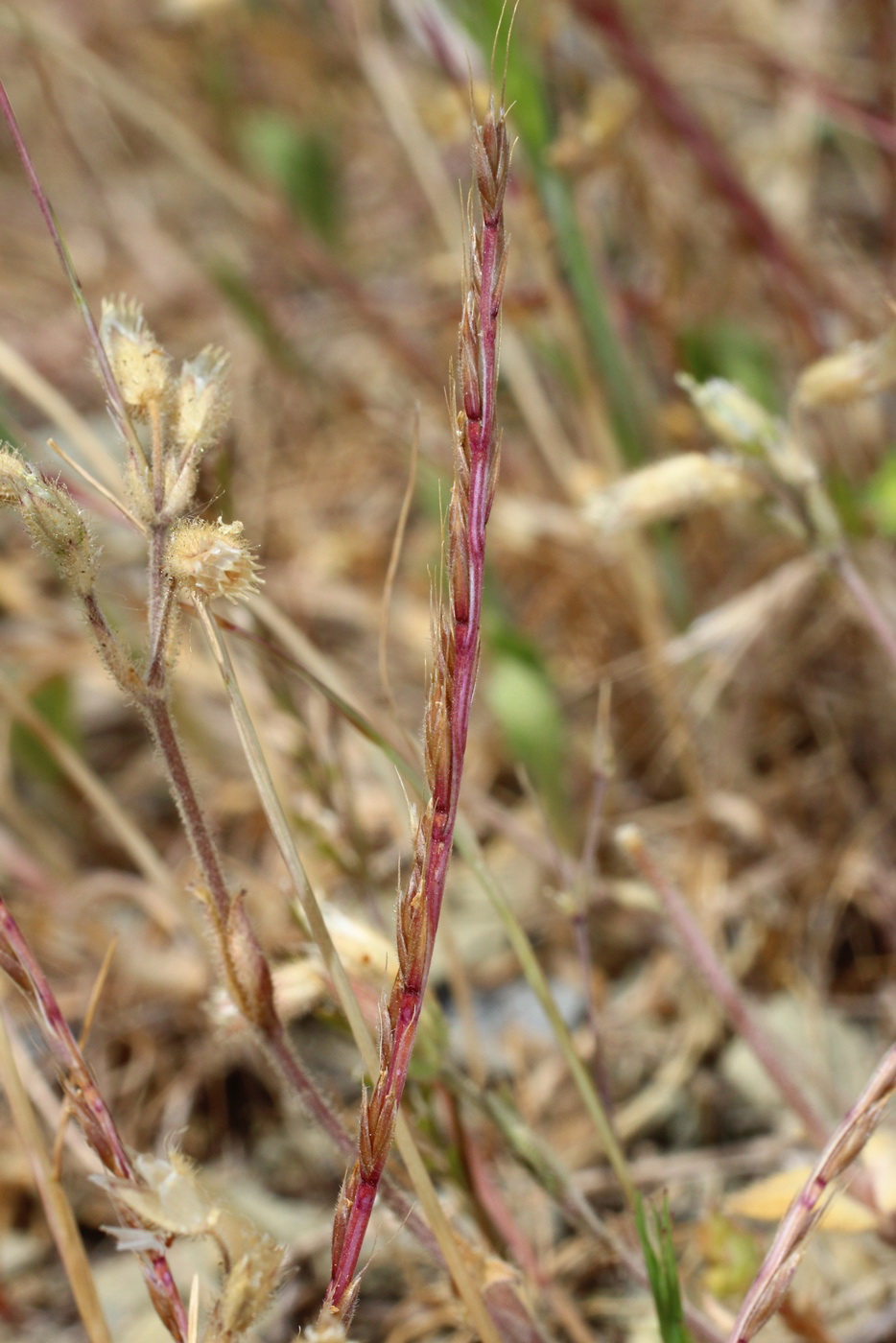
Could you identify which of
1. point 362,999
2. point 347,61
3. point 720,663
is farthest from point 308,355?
point 362,999

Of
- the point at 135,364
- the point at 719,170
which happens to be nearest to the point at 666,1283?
the point at 135,364

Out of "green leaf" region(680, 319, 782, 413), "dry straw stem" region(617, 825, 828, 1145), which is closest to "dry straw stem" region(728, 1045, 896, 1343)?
"dry straw stem" region(617, 825, 828, 1145)

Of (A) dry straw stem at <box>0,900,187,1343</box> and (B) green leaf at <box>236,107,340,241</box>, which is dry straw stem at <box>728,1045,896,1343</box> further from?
(B) green leaf at <box>236,107,340,241</box>

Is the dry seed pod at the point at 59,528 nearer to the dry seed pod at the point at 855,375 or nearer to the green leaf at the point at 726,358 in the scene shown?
the dry seed pod at the point at 855,375

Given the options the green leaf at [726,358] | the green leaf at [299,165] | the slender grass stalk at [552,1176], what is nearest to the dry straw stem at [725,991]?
the slender grass stalk at [552,1176]

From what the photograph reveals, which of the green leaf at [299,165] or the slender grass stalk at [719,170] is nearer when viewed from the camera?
the slender grass stalk at [719,170]

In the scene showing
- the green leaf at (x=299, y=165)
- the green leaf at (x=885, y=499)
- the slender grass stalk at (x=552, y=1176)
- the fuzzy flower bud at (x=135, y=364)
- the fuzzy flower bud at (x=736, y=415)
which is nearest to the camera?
the fuzzy flower bud at (x=135, y=364)
